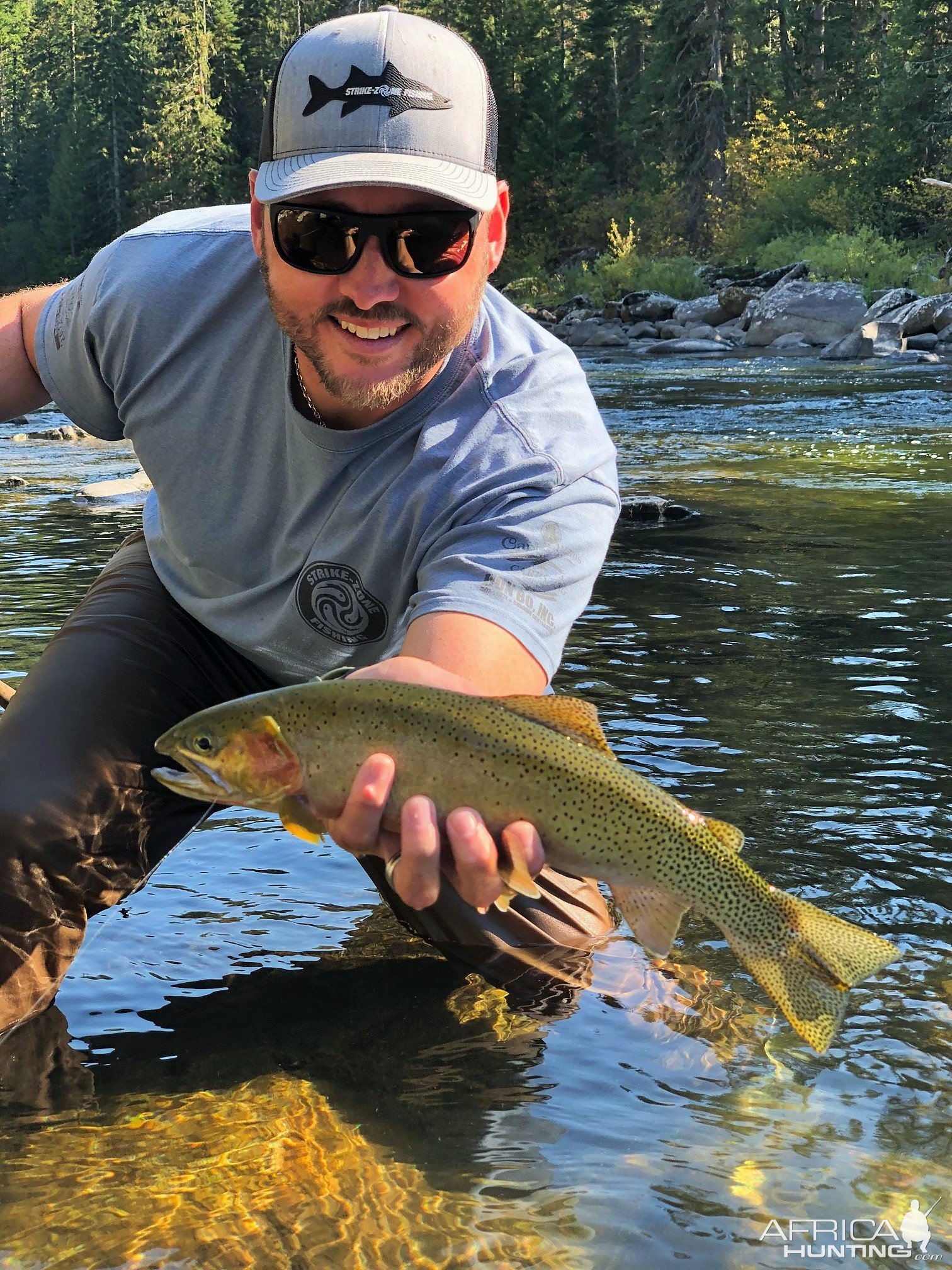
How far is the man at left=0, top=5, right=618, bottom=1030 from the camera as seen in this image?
3.23 metres

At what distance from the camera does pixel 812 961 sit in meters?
2.80

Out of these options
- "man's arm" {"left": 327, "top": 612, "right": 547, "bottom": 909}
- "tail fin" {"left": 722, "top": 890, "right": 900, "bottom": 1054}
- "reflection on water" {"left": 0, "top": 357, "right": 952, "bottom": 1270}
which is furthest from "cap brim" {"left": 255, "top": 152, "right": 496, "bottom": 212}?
"reflection on water" {"left": 0, "top": 357, "right": 952, "bottom": 1270}

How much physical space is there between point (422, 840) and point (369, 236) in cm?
152

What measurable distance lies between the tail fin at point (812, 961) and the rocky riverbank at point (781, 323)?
23.4 m

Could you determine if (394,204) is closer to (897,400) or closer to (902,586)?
(902,586)

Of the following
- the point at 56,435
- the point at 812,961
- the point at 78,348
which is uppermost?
the point at 78,348

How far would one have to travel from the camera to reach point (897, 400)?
61.6 ft

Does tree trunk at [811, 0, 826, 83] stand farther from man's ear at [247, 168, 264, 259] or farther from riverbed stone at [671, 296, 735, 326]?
man's ear at [247, 168, 264, 259]

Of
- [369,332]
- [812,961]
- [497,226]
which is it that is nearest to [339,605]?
[369,332]

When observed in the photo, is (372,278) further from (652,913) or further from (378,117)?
(652,913)

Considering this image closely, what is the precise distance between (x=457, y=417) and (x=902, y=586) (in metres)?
5.63

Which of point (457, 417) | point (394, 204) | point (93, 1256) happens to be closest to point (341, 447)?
point (457, 417)

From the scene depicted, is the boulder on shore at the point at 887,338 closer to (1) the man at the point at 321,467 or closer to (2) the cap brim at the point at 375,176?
(1) the man at the point at 321,467

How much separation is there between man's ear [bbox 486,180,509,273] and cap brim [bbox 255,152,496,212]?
0.56ft
